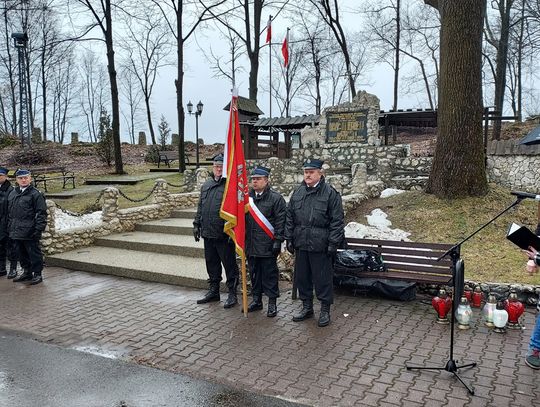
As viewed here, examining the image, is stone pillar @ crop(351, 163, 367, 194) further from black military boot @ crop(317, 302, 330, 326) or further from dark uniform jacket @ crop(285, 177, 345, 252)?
black military boot @ crop(317, 302, 330, 326)

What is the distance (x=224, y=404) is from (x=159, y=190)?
8.80m

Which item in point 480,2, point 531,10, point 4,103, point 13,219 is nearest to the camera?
point 13,219

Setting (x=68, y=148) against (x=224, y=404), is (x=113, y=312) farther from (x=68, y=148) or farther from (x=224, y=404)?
(x=68, y=148)

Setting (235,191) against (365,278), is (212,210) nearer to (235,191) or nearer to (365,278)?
(235,191)

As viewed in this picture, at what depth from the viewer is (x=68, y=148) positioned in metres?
30.0

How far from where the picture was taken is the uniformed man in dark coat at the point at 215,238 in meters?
6.33

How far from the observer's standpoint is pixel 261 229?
5.96 metres

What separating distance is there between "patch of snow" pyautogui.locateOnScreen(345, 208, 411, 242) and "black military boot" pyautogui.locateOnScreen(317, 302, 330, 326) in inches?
126

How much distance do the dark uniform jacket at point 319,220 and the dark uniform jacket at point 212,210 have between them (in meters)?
1.18

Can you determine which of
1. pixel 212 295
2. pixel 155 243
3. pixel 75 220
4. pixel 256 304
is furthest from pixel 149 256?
pixel 75 220

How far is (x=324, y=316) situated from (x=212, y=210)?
7.10 ft

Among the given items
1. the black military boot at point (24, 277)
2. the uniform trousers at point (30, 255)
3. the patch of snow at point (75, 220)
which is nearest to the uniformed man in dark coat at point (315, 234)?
the uniform trousers at point (30, 255)

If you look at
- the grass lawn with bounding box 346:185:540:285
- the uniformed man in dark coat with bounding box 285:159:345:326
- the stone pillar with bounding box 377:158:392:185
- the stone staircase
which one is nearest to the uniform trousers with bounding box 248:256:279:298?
the uniformed man in dark coat with bounding box 285:159:345:326

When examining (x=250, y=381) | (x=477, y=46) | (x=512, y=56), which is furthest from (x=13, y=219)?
(x=512, y=56)
